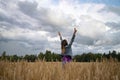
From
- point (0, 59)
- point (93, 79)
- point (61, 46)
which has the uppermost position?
point (61, 46)

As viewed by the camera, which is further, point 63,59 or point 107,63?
point 63,59

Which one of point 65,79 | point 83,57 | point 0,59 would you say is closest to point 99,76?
point 65,79

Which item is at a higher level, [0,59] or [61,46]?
[61,46]

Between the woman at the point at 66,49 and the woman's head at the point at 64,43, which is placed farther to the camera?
the woman's head at the point at 64,43

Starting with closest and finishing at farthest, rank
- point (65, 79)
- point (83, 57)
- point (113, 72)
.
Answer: point (65, 79), point (113, 72), point (83, 57)

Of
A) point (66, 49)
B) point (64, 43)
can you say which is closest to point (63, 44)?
point (64, 43)

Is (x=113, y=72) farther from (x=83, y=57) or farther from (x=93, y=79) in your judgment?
(x=83, y=57)

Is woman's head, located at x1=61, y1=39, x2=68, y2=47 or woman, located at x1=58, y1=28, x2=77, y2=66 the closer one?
woman, located at x1=58, y1=28, x2=77, y2=66

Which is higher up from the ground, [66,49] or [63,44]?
[63,44]

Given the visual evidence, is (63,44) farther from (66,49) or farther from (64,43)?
(66,49)

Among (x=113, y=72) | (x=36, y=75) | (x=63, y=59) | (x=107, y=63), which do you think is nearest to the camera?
(x=36, y=75)

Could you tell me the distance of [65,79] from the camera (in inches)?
158

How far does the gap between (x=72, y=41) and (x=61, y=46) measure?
0.46 metres

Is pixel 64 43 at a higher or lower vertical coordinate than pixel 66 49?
higher
